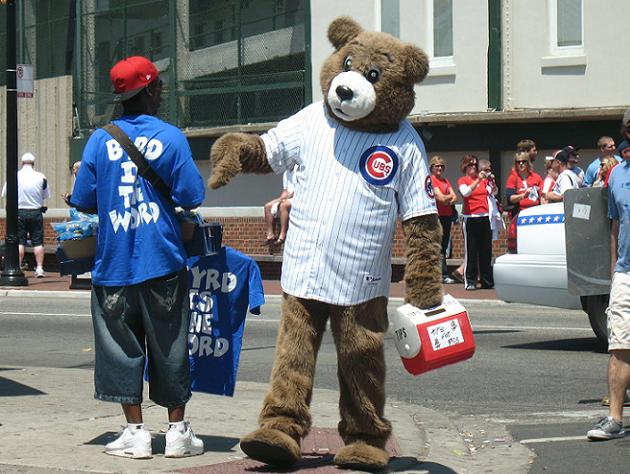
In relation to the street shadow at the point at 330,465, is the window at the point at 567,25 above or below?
above

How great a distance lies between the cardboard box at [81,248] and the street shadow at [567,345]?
6227mm

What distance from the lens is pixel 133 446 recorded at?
20.6 feet

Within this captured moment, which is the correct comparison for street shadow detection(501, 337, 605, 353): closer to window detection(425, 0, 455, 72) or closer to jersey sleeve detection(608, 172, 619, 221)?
jersey sleeve detection(608, 172, 619, 221)

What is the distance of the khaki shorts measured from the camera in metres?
7.33

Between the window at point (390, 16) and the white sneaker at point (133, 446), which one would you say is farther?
the window at point (390, 16)

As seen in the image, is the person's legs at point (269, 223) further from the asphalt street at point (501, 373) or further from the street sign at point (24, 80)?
the asphalt street at point (501, 373)

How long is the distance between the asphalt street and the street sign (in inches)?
173

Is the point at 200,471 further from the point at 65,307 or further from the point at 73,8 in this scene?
the point at 73,8

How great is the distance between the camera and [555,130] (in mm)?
21344

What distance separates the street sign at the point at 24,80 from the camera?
1902 cm

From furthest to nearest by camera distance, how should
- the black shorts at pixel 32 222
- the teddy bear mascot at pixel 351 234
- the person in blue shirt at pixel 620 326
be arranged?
the black shorts at pixel 32 222 < the person in blue shirt at pixel 620 326 < the teddy bear mascot at pixel 351 234

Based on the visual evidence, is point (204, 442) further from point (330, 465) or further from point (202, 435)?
point (330, 465)

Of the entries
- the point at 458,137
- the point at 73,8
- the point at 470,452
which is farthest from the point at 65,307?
the point at 73,8

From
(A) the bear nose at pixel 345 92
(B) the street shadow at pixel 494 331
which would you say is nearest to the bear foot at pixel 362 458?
(A) the bear nose at pixel 345 92
